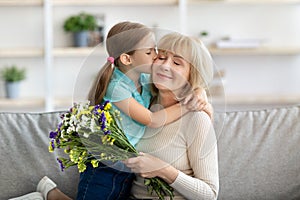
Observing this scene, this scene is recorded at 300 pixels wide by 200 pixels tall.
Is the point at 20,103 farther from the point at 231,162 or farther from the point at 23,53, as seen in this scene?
the point at 231,162

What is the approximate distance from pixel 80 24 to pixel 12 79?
696 millimetres

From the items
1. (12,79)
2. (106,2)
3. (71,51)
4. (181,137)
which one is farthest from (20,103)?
(181,137)

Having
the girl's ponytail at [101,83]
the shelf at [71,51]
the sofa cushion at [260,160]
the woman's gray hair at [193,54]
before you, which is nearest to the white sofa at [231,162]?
the sofa cushion at [260,160]

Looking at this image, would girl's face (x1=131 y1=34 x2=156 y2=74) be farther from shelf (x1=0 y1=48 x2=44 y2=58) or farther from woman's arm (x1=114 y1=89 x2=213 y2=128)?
shelf (x1=0 y1=48 x2=44 y2=58)

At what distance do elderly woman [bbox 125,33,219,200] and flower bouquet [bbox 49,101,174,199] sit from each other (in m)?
0.07

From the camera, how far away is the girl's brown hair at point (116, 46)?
1622 millimetres

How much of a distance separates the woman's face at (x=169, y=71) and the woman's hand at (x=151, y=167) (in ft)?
0.73

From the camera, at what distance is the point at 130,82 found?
163 centimetres

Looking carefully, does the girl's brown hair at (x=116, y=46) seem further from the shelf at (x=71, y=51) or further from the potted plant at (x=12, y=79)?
the potted plant at (x=12, y=79)

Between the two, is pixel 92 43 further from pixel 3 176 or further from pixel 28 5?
pixel 3 176

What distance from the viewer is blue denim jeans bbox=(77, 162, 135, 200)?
6.15ft

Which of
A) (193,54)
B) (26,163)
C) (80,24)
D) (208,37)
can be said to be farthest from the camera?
(208,37)

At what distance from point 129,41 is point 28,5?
307 centimetres

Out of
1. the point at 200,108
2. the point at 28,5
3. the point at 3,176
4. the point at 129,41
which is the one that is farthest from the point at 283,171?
the point at 28,5
